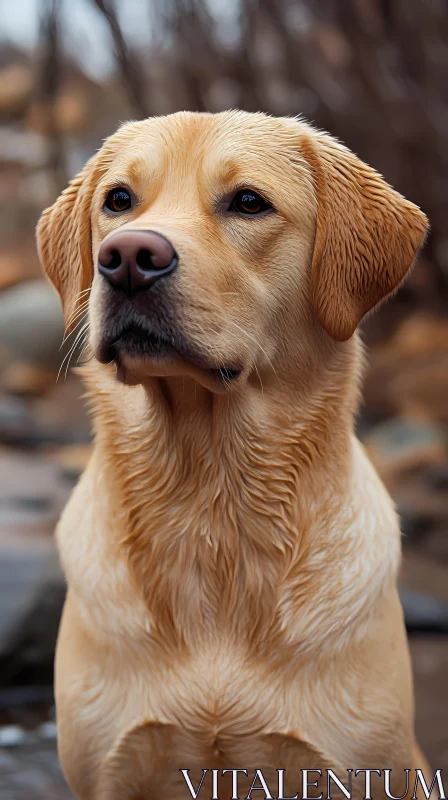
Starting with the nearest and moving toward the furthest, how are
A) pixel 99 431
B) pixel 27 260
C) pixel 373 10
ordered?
pixel 99 431 < pixel 373 10 < pixel 27 260

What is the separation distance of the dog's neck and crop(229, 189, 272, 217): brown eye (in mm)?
407

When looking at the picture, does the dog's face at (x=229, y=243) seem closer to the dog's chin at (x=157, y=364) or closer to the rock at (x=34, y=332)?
the dog's chin at (x=157, y=364)

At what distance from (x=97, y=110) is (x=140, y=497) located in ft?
43.4

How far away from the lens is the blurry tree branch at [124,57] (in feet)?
12.1

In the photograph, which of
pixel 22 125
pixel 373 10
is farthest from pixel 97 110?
pixel 373 10

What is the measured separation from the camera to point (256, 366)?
2127mm

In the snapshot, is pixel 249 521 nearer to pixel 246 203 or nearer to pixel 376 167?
pixel 246 203

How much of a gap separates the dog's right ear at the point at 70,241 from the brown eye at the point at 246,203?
441 mm

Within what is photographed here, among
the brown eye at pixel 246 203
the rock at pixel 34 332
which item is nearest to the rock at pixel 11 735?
the brown eye at pixel 246 203

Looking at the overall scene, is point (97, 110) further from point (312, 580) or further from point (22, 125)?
point (312, 580)

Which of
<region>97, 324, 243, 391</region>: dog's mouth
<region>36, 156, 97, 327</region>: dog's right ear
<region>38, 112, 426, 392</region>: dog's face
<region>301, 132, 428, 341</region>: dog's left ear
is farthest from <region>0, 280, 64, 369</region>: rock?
<region>97, 324, 243, 391</region>: dog's mouth

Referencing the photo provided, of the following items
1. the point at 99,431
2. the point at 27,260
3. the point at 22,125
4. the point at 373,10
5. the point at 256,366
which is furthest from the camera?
the point at 22,125

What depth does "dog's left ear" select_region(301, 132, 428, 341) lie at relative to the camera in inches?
84.4

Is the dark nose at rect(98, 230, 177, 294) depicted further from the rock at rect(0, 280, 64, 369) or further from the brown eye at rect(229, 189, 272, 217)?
the rock at rect(0, 280, 64, 369)
